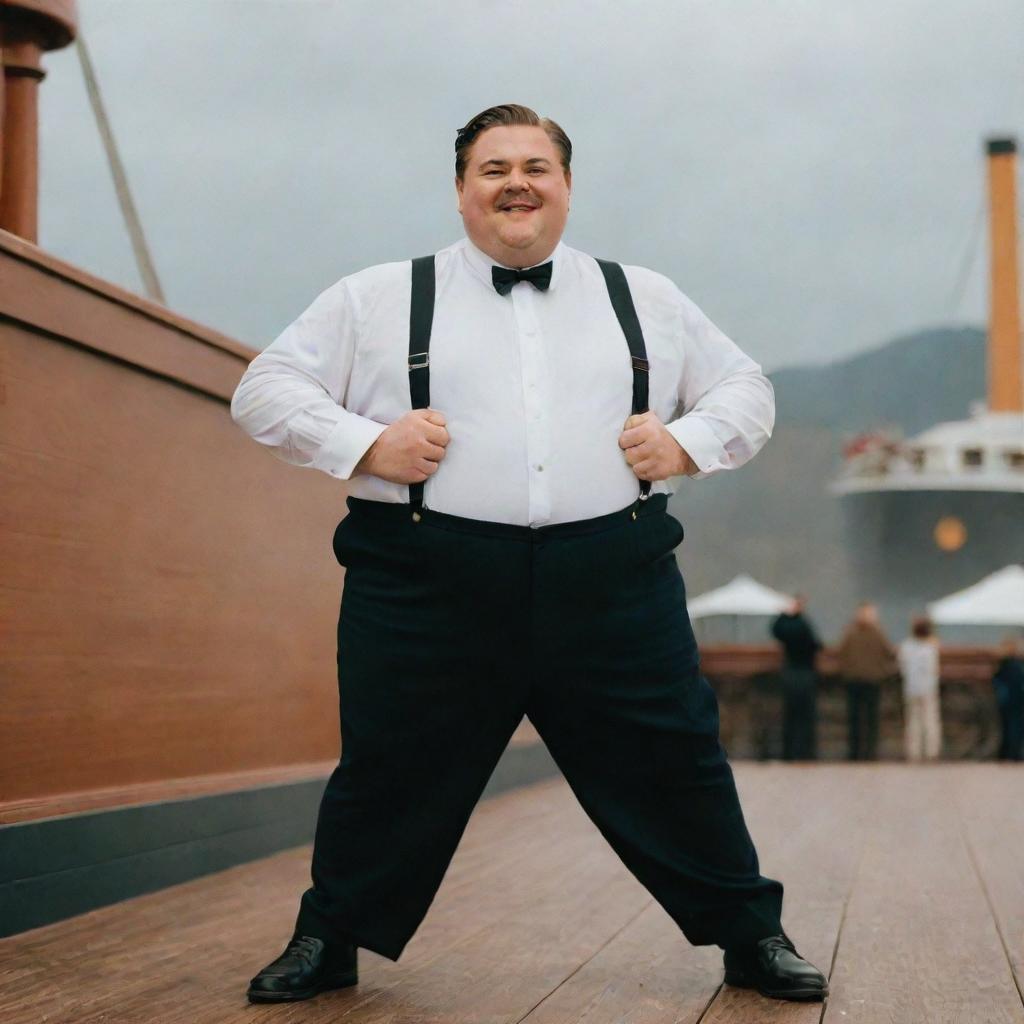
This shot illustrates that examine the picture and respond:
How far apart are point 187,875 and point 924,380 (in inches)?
4674

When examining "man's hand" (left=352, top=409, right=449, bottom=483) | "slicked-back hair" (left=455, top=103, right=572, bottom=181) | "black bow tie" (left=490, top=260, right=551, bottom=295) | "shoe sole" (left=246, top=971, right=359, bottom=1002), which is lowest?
"shoe sole" (left=246, top=971, right=359, bottom=1002)

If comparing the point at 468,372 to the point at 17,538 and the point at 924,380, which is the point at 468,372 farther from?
the point at 924,380

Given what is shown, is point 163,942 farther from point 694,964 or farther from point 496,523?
point 496,523

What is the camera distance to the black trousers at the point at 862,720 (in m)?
11.9

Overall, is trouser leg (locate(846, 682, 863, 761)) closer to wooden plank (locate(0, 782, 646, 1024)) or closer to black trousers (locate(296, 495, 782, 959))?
wooden plank (locate(0, 782, 646, 1024))

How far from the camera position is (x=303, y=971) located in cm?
223

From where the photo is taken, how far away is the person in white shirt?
2.21m

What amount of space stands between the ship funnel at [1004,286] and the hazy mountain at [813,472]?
6.97ft

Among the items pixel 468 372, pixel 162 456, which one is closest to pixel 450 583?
pixel 468 372

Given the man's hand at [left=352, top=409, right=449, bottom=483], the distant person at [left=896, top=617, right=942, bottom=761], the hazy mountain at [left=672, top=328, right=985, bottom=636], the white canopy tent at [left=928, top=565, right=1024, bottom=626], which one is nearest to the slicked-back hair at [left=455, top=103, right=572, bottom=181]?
the man's hand at [left=352, top=409, right=449, bottom=483]

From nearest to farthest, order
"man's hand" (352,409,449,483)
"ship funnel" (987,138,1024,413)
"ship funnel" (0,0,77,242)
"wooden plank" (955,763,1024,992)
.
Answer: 1. "man's hand" (352,409,449,483)
2. "wooden plank" (955,763,1024,992)
3. "ship funnel" (0,0,77,242)
4. "ship funnel" (987,138,1024,413)

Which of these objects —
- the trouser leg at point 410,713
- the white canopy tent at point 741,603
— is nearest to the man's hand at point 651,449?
the trouser leg at point 410,713

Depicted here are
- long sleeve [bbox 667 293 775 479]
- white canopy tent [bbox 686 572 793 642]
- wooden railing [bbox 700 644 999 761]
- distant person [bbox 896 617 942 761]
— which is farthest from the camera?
white canopy tent [bbox 686 572 793 642]

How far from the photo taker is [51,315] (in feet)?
10.1
